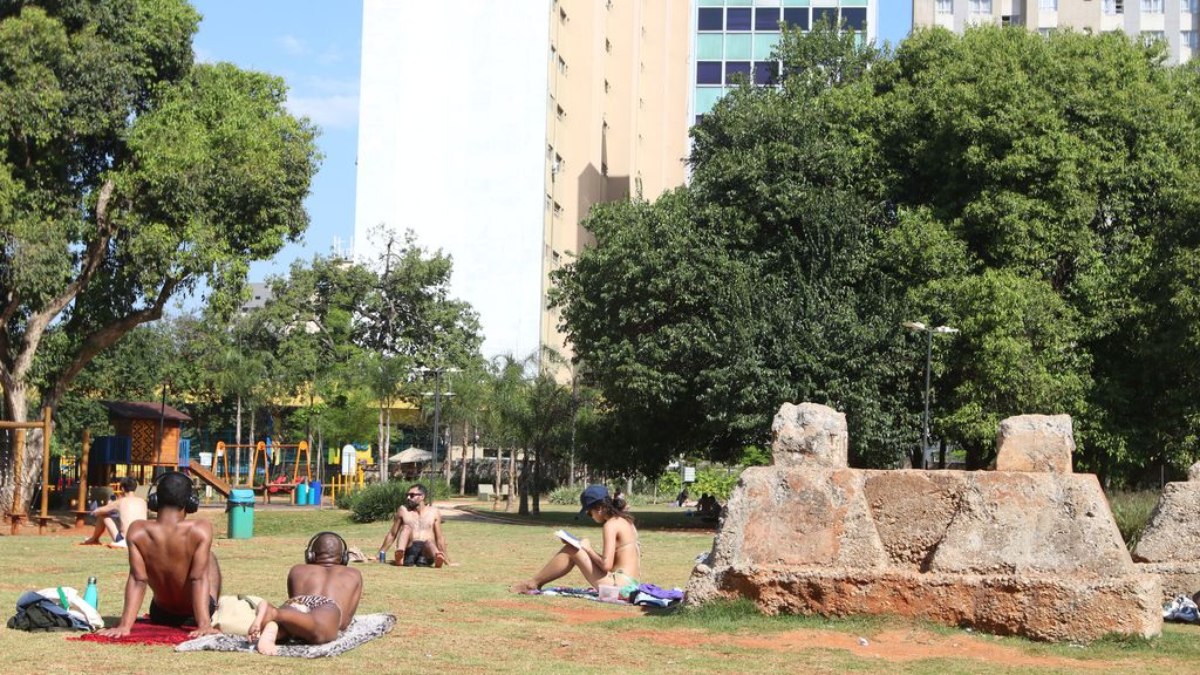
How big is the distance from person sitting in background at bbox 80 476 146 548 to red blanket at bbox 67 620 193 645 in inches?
424

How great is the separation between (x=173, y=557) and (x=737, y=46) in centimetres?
7266

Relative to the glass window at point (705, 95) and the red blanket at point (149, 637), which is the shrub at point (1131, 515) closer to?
the red blanket at point (149, 637)

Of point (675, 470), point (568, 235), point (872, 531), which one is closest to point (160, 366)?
point (568, 235)

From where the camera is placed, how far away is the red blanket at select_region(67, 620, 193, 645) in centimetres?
1073

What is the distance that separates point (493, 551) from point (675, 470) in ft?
149

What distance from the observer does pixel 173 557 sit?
1110 centimetres

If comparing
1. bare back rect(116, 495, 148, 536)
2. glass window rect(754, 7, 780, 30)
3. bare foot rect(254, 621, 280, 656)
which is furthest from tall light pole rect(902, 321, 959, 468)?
glass window rect(754, 7, 780, 30)

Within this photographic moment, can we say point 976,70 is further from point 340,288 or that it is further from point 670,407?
point 340,288

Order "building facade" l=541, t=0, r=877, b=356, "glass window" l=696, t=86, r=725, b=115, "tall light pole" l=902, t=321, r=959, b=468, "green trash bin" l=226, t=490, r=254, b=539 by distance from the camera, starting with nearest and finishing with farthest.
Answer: "green trash bin" l=226, t=490, r=254, b=539
"tall light pole" l=902, t=321, r=959, b=468
"building facade" l=541, t=0, r=877, b=356
"glass window" l=696, t=86, r=725, b=115

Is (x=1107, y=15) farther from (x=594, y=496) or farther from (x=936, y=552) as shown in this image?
(x=936, y=552)

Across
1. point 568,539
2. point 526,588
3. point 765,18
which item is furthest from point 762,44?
point 568,539

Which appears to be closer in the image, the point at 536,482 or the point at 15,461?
the point at 15,461

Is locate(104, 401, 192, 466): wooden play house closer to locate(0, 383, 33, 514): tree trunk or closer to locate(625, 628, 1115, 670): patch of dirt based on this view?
locate(0, 383, 33, 514): tree trunk

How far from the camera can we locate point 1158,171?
34500 mm
